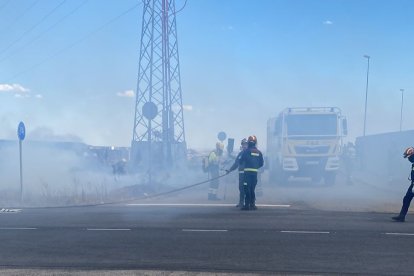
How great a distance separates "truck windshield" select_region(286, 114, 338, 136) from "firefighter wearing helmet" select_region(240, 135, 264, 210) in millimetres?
9814

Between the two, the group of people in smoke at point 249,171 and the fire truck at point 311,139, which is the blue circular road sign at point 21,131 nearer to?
the group of people in smoke at point 249,171

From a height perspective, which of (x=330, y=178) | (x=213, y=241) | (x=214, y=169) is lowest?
(x=330, y=178)

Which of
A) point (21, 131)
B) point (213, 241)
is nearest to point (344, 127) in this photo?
point (21, 131)

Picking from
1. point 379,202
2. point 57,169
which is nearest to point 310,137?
point 379,202

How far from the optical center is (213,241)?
9617 millimetres

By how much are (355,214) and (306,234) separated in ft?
10.6

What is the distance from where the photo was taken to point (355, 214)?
12930mm

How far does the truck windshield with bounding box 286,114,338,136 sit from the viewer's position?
932 inches

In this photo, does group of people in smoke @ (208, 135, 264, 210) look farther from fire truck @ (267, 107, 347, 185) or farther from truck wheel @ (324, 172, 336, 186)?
truck wheel @ (324, 172, 336, 186)

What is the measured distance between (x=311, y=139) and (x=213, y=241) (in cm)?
1490

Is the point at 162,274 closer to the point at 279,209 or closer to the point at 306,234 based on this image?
the point at 306,234

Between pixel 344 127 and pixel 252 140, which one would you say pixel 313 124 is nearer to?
pixel 344 127

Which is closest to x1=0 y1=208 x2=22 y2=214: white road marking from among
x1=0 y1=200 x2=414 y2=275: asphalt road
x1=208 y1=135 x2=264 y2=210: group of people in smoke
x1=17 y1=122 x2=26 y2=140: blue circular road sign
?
x1=0 y1=200 x2=414 y2=275: asphalt road

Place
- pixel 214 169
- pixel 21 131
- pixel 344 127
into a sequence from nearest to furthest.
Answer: pixel 214 169 → pixel 21 131 → pixel 344 127
